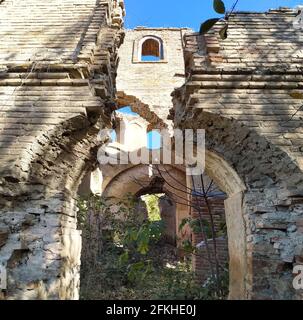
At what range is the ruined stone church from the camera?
9.50ft

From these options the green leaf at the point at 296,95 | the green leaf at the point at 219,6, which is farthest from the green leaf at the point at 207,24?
the green leaf at the point at 296,95

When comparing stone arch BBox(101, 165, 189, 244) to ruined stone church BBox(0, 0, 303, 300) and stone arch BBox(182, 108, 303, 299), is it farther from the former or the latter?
stone arch BBox(182, 108, 303, 299)

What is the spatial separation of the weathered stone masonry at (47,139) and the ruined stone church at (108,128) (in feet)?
0.04

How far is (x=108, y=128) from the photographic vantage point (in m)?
3.96

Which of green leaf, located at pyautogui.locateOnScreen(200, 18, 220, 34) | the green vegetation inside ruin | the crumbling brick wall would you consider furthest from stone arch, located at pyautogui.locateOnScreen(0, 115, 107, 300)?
green leaf, located at pyautogui.locateOnScreen(200, 18, 220, 34)

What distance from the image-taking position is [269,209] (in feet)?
9.97

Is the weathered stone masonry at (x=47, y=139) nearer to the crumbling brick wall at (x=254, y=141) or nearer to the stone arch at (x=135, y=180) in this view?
the crumbling brick wall at (x=254, y=141)

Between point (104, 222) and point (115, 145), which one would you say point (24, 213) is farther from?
point (115, 145)

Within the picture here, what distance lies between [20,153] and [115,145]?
878 centimetres

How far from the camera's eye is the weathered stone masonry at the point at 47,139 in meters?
2.87

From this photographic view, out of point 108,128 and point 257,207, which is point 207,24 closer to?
point 257,207

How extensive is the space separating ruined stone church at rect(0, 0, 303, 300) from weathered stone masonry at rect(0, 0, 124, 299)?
1cm
